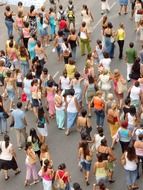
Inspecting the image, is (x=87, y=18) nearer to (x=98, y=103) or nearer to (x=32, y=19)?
(x=32, y=19)

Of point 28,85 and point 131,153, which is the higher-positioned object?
point 28,85

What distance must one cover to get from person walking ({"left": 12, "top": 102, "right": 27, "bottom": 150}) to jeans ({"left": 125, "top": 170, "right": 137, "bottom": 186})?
3699 millimetres

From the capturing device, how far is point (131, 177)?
52.1 ft

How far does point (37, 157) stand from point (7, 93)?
3897 millimetres

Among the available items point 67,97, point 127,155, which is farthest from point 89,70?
point 127,155

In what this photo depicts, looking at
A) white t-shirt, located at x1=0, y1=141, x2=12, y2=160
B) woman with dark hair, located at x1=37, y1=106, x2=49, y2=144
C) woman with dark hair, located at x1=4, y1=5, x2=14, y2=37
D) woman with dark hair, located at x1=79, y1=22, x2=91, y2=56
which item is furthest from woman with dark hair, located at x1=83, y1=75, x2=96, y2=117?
woman with dark hair, located at x1=4, y1=5, x2=14, y2=37

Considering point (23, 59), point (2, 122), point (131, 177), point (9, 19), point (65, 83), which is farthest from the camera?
point (9, 19)

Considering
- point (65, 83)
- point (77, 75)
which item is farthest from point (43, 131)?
point (77, 75)

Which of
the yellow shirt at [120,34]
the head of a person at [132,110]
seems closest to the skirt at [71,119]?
the head of a person at [132,110]

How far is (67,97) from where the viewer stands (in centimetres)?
1814

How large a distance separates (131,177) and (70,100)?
3.36 metres

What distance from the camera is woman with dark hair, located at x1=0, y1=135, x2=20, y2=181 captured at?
16.4 meters

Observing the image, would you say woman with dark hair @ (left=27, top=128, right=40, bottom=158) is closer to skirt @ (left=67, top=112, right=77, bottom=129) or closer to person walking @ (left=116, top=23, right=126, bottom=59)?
skirt @ (left=67, top=112, right=77, bottom=129)

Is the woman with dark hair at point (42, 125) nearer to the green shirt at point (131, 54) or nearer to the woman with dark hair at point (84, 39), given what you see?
the green shirt at point (131, 54)
